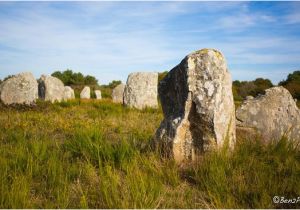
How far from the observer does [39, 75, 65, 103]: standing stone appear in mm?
18531

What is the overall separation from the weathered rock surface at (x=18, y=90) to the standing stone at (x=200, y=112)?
35.0 feet

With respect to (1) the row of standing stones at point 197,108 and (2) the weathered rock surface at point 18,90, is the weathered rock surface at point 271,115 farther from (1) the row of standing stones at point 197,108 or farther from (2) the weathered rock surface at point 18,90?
(2) the weathered rock surface at point 18,90

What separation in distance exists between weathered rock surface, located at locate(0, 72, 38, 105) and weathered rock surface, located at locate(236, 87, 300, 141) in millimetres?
10302

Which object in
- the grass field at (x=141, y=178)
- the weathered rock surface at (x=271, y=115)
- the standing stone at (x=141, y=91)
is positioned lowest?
the grass field at (x=141, y=178)

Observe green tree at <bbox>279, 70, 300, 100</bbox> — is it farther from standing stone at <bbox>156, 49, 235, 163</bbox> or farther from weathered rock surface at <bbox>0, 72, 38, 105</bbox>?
standing stone at <bbox>156, 49, 235, 163</bbox>

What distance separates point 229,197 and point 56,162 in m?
2.21

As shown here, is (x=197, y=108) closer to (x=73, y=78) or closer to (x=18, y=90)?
(x=18, y=90)

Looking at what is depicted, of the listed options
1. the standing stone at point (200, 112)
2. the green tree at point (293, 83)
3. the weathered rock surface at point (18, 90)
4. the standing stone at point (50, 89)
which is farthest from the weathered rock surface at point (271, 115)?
the green tree at point (293, 83)

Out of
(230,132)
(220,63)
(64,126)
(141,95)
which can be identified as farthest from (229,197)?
(141,95)

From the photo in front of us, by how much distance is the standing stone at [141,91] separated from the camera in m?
14.2

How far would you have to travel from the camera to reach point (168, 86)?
5.41m

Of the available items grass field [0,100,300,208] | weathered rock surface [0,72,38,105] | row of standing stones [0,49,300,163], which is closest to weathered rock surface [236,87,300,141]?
row of standing stones [0,49,300,163]

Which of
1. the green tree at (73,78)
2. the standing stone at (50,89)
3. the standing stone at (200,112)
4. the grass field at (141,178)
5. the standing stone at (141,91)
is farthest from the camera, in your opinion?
the green tree at (73,78)

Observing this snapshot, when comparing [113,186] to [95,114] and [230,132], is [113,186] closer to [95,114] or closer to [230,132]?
[230,132]
